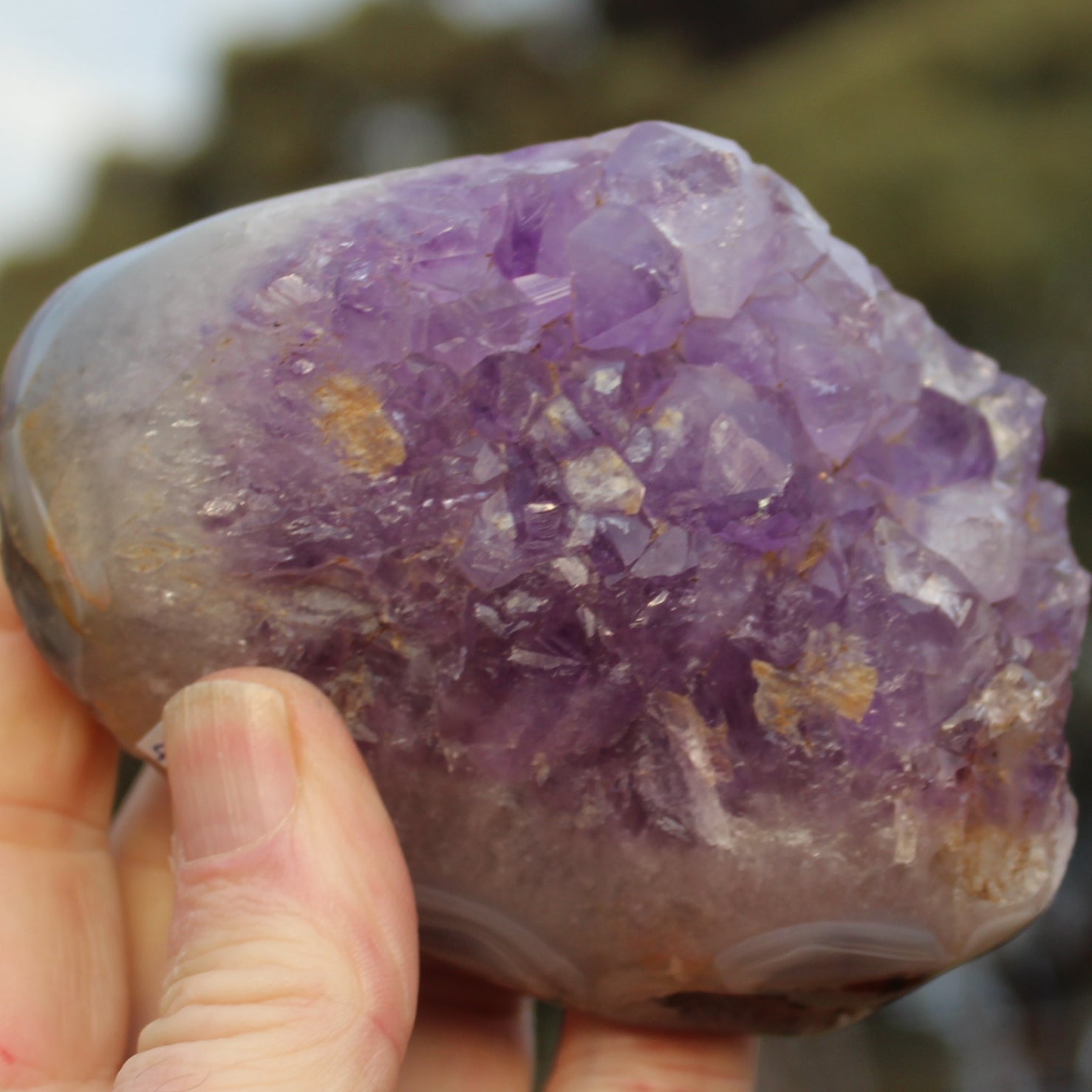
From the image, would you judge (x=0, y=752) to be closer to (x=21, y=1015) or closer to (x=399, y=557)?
(x=21, y=1015)

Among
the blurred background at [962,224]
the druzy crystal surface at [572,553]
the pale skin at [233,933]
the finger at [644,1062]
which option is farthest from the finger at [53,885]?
the blurred background at [962,224]

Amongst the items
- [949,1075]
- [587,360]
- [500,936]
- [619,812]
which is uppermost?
[587,360]

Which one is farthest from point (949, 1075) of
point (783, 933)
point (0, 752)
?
point (0, 752)

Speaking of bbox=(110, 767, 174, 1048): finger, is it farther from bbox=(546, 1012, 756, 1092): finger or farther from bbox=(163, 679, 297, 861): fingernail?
bbox=(546, 1012, 756, 1092): finger

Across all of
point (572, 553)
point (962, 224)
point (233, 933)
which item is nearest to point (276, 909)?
point (233, 933)

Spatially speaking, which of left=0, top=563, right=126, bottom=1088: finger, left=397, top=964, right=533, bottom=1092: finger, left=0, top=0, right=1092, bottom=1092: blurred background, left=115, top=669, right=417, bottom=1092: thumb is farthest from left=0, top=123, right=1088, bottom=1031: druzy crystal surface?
left=0, top=0, right=1092, bottom=1092: blurred background

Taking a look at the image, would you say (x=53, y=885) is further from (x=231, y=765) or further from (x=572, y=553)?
(x=572, y=553)
